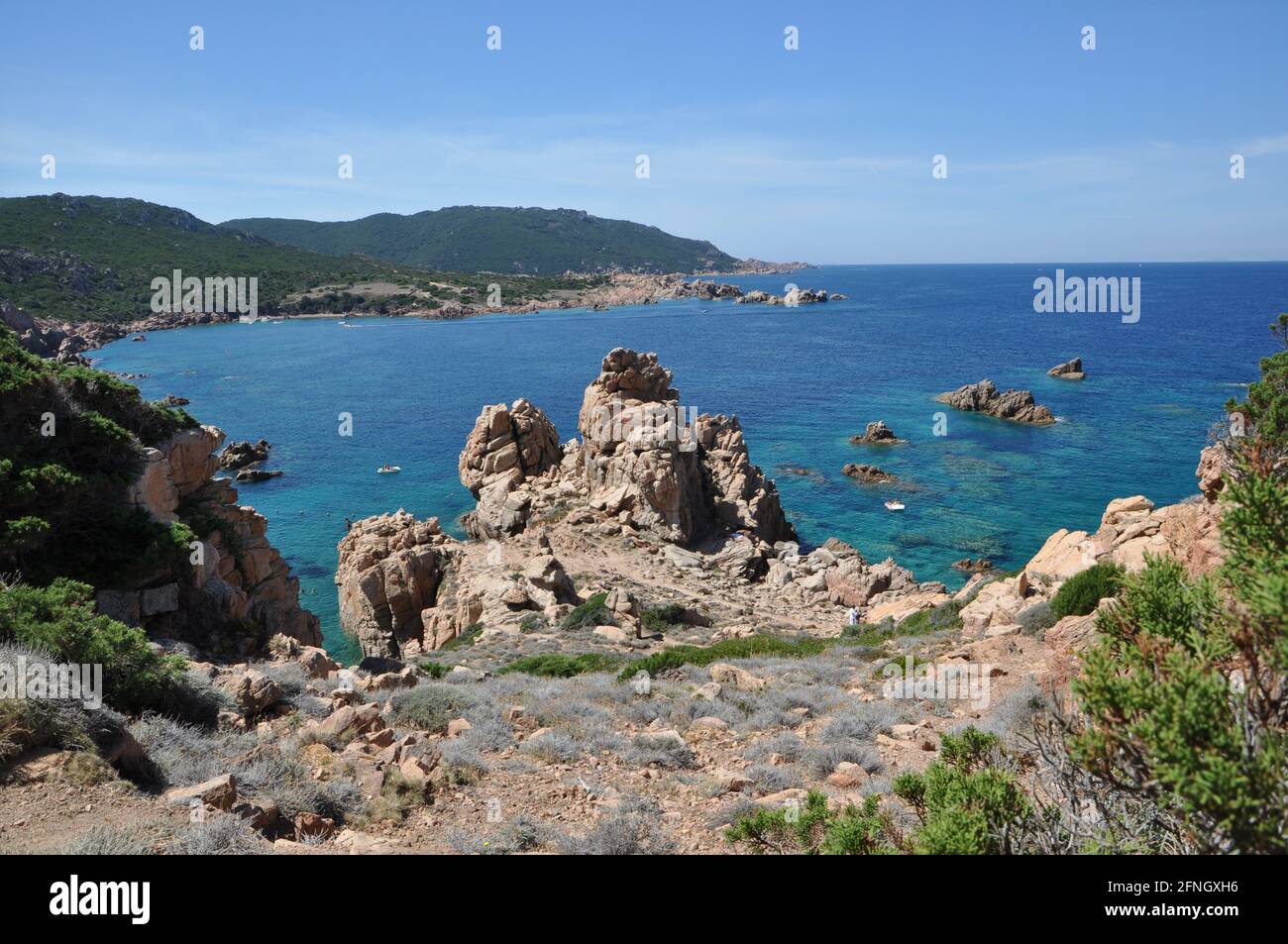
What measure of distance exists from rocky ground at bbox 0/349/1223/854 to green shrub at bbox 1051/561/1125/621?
0.60 metres

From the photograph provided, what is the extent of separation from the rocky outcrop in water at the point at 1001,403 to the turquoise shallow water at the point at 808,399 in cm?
147

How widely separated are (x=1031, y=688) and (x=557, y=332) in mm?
107793

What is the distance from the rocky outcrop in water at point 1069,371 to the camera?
235ft

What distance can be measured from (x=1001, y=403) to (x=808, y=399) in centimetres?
1530

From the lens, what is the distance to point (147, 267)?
434ft

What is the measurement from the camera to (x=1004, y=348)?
92688 mm

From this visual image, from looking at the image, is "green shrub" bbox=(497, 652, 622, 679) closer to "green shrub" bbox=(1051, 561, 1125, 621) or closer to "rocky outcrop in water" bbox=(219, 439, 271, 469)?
"green shrub" bbox=(1051, 561, 1125, 621)

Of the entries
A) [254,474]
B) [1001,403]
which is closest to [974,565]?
[1001,403]

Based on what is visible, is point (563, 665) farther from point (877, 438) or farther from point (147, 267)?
point (147, 267)
